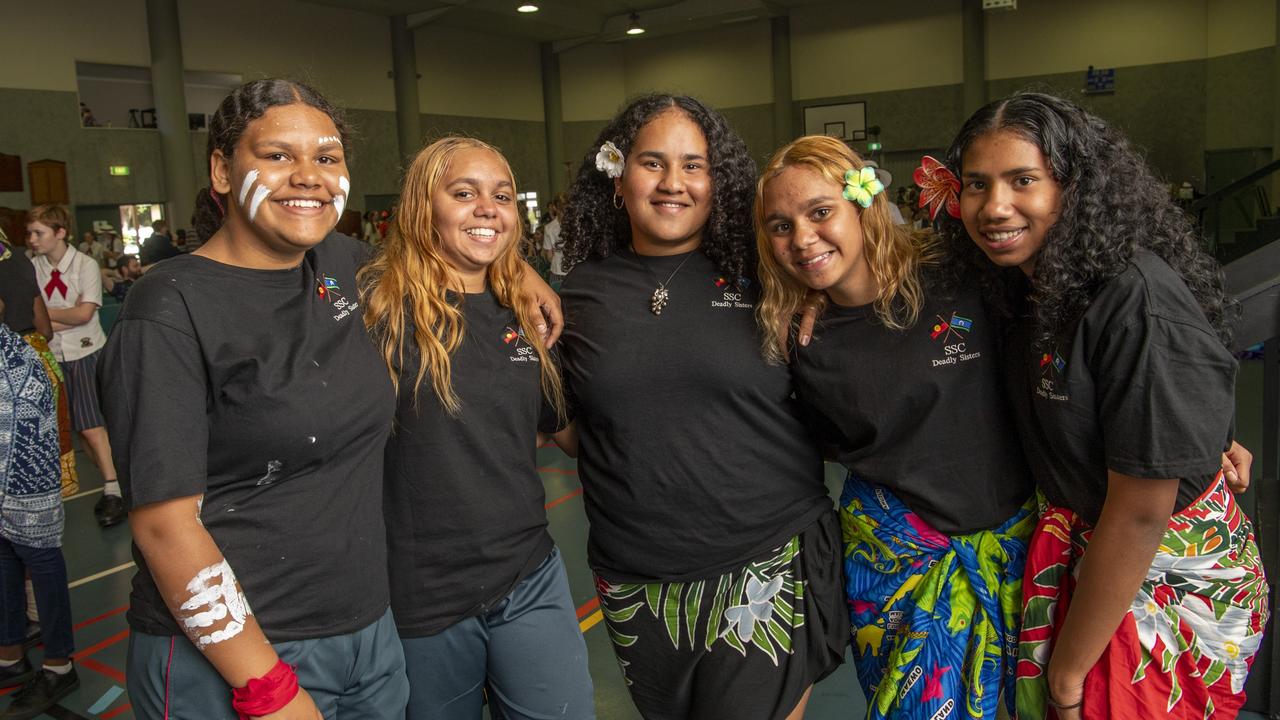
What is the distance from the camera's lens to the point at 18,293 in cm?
447

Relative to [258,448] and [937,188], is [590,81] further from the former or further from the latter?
[258,448]

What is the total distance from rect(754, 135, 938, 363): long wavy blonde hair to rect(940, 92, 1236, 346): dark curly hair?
338mm

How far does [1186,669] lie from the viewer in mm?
1729

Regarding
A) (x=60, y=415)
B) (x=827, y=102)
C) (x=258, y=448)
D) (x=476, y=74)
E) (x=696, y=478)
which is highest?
(x=476, y=74)

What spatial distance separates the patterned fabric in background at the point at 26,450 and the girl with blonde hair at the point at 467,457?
203 cm

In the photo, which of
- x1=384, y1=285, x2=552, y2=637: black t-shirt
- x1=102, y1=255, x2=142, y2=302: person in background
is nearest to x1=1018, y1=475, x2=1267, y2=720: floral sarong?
x1=384, y1=285, x2=552, y2=637: black t-shirt

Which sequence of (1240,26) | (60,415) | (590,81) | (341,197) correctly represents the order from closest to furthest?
(341,197) < (60,415) < (1240,26) < (590,81)

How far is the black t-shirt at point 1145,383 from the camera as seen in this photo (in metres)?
1.53

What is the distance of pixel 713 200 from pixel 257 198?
1154 millimetres

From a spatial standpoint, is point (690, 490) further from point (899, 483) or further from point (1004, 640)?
point (1004, 640)

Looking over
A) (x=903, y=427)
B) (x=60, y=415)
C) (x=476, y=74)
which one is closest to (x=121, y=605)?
(x=60, y=415)

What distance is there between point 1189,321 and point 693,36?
23.7 meters

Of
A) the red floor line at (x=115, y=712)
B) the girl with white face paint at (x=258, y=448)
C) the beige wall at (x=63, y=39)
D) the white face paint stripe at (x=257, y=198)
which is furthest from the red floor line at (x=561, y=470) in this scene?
the beige wall at (x=63, y=39)

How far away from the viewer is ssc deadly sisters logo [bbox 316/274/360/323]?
6.12ft
